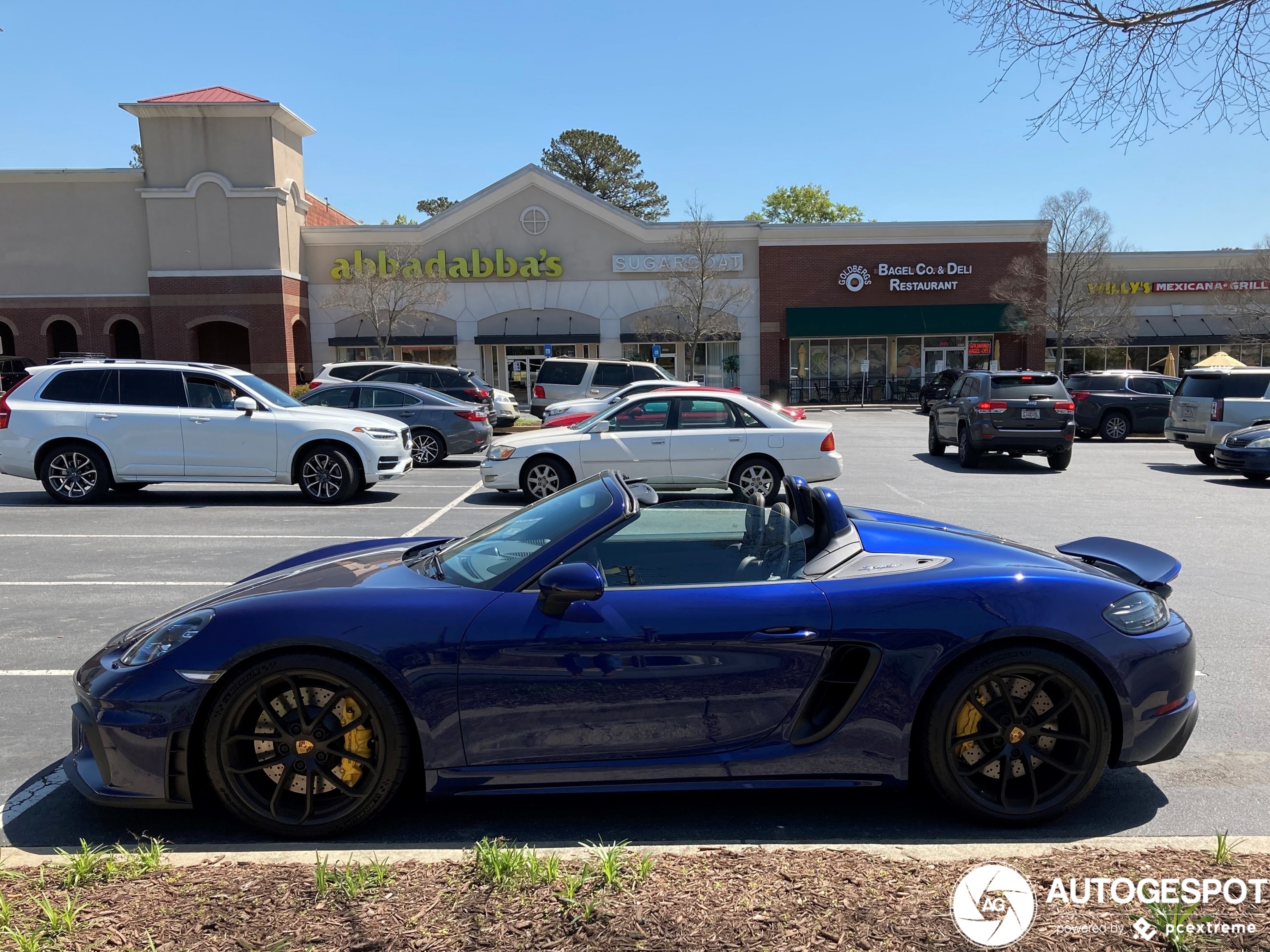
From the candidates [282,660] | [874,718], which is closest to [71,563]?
[282,660]

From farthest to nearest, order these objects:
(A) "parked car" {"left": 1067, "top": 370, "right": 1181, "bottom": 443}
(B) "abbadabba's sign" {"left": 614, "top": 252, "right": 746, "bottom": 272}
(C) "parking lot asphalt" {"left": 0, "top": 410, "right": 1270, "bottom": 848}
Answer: (B) "abbadabba's sign" {"left": 614, "top": 252, "right": 746, "bottom": 272}, (A) "parked car" {"left": 1067, "top": 370, "right": 1181, "bottom": 443}, (C) "parking lot asphalt" {"left": 0, "top": 410, "right": 1270, "bottom": 848}

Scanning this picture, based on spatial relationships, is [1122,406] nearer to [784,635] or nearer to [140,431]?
[140,431]

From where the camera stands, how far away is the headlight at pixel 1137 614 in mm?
3574

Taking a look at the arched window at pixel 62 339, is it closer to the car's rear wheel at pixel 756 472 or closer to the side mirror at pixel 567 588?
the car's rear wheel at pixel 756 472

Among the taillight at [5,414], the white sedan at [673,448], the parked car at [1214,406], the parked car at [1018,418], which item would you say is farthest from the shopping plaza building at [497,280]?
the white sedan at [673,448]

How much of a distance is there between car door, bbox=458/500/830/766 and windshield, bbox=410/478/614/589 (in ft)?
0.85

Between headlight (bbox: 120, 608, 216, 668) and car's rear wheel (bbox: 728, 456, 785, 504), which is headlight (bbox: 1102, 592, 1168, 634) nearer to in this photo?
headlight (bbox: 120, 608, 216, 668)

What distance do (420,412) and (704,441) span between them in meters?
6.75

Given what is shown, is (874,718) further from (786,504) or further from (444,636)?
(444,636)

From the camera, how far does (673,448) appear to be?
39.8 feet

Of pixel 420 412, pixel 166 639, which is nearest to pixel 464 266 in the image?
pixel 420 412

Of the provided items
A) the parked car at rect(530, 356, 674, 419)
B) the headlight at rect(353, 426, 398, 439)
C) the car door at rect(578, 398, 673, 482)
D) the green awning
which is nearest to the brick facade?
the green awning

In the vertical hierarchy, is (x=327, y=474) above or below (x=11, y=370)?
below

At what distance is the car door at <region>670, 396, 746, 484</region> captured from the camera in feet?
39.7
